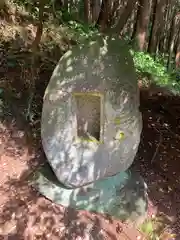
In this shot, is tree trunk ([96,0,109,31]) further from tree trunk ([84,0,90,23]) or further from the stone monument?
the stone monument

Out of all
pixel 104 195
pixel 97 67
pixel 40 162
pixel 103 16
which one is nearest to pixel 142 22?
pixel 103 16

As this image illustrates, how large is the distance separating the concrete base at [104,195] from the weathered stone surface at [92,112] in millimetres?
109

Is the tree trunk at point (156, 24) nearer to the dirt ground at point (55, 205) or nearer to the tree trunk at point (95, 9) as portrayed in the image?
the tree trunk at point (95, 9)

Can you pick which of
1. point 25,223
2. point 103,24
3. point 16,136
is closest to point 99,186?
point 25,223

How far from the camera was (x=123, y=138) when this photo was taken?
151 inches

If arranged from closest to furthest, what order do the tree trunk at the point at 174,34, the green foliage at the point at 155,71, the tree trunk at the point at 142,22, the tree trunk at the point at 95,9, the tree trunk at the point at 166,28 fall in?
the green foliage at the point at 155,71
the tree trunk at the point at 142,22
the tree trunk at the point at 95,9
the tree trunk at the point at 166,28
the tree trunk at the point at 174,34

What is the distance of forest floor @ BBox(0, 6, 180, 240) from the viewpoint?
3577mm

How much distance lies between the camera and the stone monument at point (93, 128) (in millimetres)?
3598

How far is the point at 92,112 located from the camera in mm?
3771

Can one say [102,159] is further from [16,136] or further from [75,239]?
[16,136]

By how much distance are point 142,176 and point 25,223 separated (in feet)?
5.39

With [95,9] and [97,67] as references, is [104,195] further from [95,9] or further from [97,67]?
[95,9]

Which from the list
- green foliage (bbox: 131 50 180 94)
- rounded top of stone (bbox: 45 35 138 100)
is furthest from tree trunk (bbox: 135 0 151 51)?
rounded top of stone (bbox: 45 35 138 100)

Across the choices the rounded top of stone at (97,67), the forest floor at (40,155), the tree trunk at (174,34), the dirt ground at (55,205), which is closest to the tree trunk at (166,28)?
the tree trunk at (174,34)
